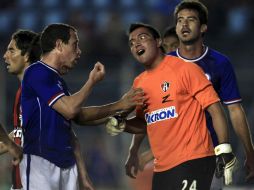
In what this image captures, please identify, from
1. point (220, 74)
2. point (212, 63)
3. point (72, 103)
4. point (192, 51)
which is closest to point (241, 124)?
point (220, 74)

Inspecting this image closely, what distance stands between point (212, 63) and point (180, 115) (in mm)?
845

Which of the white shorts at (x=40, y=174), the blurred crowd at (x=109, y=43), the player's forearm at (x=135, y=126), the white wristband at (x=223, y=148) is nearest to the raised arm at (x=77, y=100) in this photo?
the white shorts at (x=40, y=174)

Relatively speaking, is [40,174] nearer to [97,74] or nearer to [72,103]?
[72,103]

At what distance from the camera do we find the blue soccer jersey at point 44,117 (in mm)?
6133

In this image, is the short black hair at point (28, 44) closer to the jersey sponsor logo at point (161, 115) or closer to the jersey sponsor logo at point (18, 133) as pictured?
the jersey sponsor logo at point (18, 133)

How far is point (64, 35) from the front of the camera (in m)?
6.43

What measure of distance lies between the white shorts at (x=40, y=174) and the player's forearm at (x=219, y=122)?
1.20 metres

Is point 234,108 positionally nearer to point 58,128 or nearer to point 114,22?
point 58,128

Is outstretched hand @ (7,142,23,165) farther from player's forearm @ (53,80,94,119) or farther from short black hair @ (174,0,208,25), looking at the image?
short black hair @ (174,0,208,25)

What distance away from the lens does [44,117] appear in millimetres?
6160

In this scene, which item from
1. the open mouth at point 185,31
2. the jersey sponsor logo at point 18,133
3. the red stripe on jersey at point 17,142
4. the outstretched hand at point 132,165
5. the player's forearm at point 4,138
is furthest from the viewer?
the outstretched hand at point 132,165

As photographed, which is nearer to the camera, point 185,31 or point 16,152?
point 16,152

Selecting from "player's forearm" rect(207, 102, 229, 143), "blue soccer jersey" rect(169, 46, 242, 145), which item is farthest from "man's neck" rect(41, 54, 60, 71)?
"player's forearm" rect(207, 102, 229, 143)

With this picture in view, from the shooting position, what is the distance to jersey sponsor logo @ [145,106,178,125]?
6.18m
